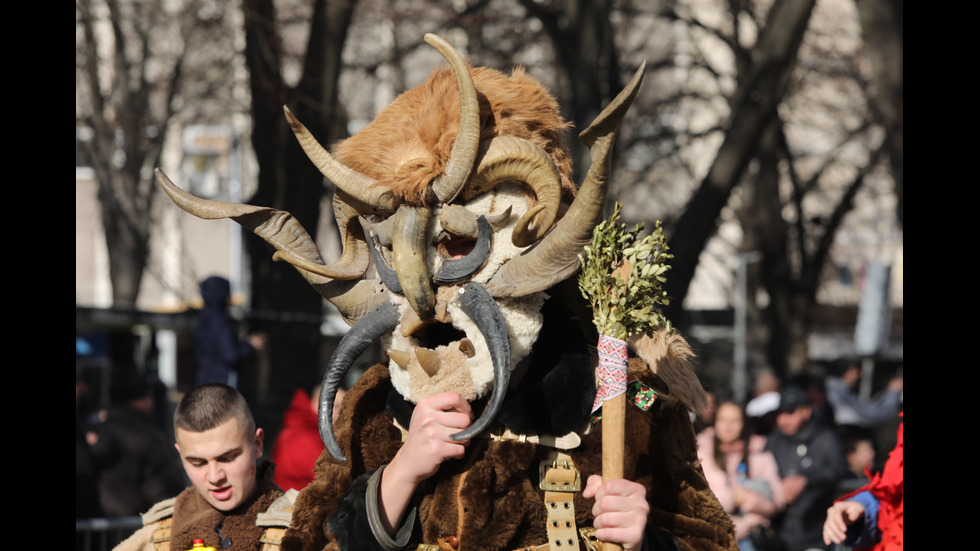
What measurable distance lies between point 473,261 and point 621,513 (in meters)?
0.74

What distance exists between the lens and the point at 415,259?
2.78 meters

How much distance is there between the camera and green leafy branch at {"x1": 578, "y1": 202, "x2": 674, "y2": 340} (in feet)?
8.96

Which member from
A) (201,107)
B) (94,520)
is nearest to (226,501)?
(94,520)

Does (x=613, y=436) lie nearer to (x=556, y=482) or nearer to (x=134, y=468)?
(x=556, y=482)

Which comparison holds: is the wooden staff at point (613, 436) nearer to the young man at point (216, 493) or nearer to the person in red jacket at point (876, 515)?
the young man at point (216, 493)

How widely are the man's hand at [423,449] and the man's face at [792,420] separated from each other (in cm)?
599

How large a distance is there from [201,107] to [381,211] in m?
15.7

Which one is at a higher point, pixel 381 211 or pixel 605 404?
pixel 381 211

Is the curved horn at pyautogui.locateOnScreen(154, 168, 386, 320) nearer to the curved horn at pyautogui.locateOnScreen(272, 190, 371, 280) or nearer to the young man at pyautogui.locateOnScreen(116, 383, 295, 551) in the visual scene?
the curved horn at pyautogui.locateOnScreen(272, 190, 371, 280)

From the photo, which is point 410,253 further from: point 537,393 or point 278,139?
point 278,139

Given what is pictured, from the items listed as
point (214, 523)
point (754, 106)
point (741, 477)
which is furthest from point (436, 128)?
point (754, 106)

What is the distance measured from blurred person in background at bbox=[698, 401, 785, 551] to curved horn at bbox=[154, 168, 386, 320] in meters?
4.21

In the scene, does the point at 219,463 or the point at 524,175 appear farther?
the point at 219,463

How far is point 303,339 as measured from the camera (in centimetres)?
958
